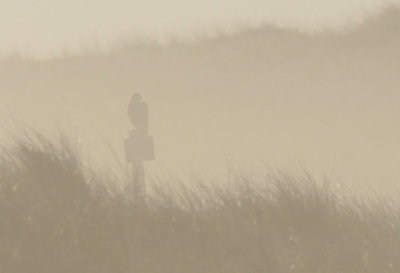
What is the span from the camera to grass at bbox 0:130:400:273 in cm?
384

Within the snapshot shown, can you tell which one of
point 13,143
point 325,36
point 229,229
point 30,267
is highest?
point 325,36

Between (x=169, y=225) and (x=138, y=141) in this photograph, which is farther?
(x=138, y=141)

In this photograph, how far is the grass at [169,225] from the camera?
12.6 feet

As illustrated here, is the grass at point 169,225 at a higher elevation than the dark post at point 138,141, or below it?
below

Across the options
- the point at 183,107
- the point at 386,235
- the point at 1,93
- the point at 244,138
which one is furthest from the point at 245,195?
the point at 1,93

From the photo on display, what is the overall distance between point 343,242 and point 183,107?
1776cm

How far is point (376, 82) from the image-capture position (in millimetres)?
21938

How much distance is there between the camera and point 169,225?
4.24m

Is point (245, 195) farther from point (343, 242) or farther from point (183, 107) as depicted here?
point (183, 107)

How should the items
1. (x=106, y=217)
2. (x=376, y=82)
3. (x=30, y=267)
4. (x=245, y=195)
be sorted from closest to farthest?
(x=30, y=267)
(x=106, y=217)
(x=245, y=195)
(x=376, y=82)

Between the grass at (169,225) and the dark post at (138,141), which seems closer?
the grass at (169,225)

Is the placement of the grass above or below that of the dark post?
below

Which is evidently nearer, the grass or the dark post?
the grass

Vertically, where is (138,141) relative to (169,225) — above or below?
above
